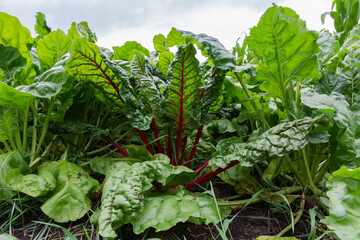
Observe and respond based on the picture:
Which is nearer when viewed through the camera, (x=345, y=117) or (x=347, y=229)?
(x=347, y=229)

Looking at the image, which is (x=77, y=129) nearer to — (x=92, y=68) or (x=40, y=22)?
(x=92, y=68)

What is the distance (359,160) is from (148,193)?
776mm

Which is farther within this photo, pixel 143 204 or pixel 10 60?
pixel 10 60

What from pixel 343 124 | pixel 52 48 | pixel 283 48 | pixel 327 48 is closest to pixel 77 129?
pixel 52 48

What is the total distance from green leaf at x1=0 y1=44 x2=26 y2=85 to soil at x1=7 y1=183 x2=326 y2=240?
2.42 feet

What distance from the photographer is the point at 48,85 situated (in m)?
1.06

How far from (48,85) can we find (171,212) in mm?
671

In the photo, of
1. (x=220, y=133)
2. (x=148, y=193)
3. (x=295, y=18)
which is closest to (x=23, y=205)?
(x=148, y=193)

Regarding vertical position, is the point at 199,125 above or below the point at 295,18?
below

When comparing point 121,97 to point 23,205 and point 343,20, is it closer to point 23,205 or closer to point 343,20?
point 23,205

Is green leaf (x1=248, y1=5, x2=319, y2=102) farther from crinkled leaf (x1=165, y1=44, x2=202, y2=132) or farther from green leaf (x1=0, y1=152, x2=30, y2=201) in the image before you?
green leaf (x1=0, y1=152, x2=30, y2=201)

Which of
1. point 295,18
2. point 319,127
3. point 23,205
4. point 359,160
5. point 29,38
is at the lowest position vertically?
point 23,205

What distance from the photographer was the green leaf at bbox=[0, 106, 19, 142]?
124 centimetres

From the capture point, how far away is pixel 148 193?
1088 mm
